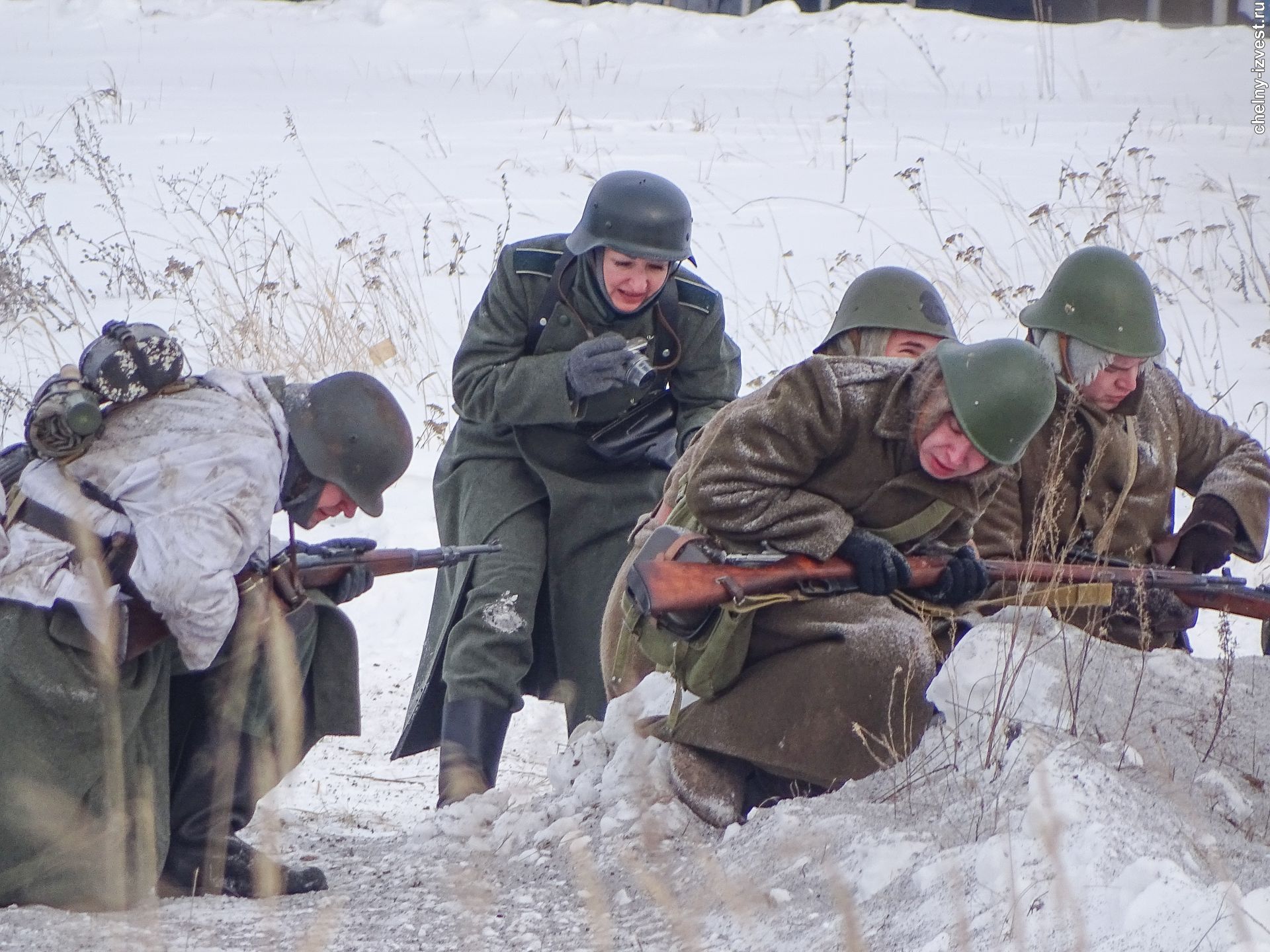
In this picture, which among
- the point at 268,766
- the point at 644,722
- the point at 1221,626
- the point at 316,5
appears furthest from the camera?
the point at 316,5

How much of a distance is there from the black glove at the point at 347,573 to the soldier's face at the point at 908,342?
149cm

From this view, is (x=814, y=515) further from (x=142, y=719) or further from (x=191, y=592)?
(x=142, y=719)

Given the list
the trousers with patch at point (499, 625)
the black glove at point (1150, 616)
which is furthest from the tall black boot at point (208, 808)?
the black glove at point (1150, 616)

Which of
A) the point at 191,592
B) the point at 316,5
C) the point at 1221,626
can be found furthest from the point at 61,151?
the point at 1221,626

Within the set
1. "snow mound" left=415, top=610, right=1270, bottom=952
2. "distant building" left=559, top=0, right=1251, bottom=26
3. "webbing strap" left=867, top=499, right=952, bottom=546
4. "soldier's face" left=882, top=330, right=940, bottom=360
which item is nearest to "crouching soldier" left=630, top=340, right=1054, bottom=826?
"webbing strap" left=867, top=499, right=952, bottom=546

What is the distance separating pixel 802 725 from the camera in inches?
141

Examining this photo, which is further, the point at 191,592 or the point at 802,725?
the point at 802,725

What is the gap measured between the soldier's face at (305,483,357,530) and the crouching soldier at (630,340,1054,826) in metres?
0.79

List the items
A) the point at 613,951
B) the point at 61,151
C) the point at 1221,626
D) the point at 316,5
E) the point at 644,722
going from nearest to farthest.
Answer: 1. the point at 613,951
2. the point at 1221,626
3. the point at 644,722
4. the point at 61,151
5. the point at 316,5

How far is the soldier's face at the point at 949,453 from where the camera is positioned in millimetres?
3373

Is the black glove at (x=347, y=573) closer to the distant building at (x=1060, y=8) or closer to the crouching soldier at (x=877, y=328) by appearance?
the crouching soldier at (x=877, y=328)

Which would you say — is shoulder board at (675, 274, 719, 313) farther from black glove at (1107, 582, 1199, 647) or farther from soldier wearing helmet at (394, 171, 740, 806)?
black glove at (1107, 582, 1199, 647)

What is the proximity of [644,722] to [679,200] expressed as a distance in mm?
1455

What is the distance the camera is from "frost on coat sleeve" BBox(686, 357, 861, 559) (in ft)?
11.4
